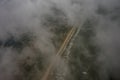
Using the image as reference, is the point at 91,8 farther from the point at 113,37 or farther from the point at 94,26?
the point at 113,37

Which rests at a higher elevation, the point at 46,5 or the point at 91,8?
the point at 46,5

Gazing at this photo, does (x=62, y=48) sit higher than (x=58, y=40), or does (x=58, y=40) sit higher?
(x=58, y=40)

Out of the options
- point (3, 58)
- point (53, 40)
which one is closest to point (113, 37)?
point (53, 40)

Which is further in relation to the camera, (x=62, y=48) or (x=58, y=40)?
(x=58, y=40)

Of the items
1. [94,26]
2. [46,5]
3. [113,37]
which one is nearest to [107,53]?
[113,37]

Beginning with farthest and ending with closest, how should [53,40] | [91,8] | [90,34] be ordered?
[91,8] < [90,34] < [53,40]

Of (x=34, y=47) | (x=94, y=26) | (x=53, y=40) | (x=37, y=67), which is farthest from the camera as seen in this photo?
(x=94, y=26)

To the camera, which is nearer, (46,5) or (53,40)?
(53,40)

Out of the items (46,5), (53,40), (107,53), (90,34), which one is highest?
(46,5)

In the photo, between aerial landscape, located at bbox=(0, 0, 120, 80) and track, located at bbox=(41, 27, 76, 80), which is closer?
track, located at bbox=(41, 27, 76, 80)

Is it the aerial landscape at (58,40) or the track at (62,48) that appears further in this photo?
the aerial landscape at (58,40)
